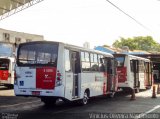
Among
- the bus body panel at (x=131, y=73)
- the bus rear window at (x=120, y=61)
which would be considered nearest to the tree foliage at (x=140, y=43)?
the bus body panel at (x=131, y=73)

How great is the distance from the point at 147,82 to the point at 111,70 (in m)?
10.0

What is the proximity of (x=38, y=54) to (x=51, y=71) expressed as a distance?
3.17 ft

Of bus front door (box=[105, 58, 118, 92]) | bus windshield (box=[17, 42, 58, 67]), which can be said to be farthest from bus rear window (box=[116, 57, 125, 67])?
bus windshield (box=[17, 42, 58, 67])

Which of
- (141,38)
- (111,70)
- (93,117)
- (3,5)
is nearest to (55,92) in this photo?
(93,117)

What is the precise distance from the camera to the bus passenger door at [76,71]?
15.9 meters

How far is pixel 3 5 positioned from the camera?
38.7m

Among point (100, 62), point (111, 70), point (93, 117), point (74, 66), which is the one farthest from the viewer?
point (111, 70)

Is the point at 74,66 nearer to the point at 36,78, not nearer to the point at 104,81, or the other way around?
the point at 36,78

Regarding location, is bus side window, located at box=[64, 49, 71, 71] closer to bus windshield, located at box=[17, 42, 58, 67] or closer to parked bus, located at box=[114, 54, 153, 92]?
bus windshield, located at box=[17, 42, 58, 67]

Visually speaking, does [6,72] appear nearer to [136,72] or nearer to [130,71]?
[130,71]

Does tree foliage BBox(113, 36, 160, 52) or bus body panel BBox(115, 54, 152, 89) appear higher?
tree foliage BBox(113, 36, 160, 52)

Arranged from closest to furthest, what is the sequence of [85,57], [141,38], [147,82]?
1. [85,57]
2. [147,82]
3. [141,38]

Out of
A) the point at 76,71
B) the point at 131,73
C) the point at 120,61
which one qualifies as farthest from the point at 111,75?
the point at 76,71

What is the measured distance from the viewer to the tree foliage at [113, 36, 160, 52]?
4823 inches
